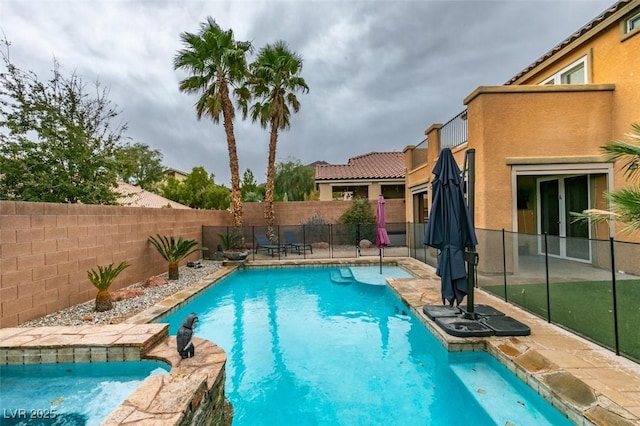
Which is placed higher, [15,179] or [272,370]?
[15,179]

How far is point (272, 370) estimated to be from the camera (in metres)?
4.31

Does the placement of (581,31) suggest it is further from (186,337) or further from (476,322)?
(186,337)

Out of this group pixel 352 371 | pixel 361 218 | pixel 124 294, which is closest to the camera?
pixel 352 371

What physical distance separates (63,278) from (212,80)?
381 inches

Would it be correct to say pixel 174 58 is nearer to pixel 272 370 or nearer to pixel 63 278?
pixel 63 278

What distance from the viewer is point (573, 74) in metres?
9.36

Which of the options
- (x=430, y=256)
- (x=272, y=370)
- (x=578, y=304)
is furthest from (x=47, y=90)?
(x=578, y=304)

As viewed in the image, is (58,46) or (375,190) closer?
(58,46)

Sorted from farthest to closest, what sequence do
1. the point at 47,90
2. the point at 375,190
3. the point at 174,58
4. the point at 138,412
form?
the point at 375,190, the point at 174,58, the point at 47,90, the point at 138,412

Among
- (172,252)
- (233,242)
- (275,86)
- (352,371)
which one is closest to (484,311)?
(352,371)

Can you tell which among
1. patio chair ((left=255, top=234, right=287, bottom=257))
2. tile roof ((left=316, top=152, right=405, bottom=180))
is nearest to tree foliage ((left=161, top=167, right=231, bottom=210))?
tile roof ((left=316, top=152, right=405, bottom=180))

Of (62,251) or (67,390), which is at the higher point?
(62,251)

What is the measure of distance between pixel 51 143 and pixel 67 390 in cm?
770

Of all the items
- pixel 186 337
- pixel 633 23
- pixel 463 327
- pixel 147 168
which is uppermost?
pixel 147 168
